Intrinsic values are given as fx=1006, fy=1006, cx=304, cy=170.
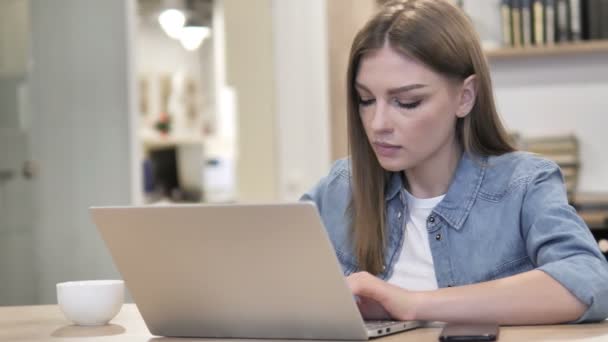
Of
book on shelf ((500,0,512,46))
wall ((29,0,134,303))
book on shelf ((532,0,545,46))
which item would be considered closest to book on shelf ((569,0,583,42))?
book on shelf ((532,0,545,46))

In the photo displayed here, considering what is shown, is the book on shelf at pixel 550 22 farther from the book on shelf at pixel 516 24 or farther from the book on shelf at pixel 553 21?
the book on shelf at pixel 516 24

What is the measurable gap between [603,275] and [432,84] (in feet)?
1.39

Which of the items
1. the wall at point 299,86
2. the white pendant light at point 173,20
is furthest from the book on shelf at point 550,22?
the white pendant light at point 173,20

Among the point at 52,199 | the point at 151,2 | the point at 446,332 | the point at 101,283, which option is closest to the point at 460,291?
the point at 446,332

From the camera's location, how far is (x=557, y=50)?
3877 mm

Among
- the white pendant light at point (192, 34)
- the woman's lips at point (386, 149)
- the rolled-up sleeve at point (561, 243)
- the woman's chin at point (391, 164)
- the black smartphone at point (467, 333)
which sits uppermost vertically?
the white pendant light at point (192, 34)

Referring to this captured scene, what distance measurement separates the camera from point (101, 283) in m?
1.55

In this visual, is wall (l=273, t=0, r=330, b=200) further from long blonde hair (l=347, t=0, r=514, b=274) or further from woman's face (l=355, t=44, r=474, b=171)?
woman's face (l=355, t=44, r=474, b=171)

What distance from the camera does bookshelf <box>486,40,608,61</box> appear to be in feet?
12.6

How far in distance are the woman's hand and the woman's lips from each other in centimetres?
25

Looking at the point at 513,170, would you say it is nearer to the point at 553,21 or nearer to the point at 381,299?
the point at 381,299

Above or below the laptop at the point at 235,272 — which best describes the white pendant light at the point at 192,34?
above

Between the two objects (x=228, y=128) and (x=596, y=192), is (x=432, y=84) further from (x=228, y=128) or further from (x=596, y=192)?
(x=228, y=128)

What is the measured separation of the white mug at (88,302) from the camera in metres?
1.50
